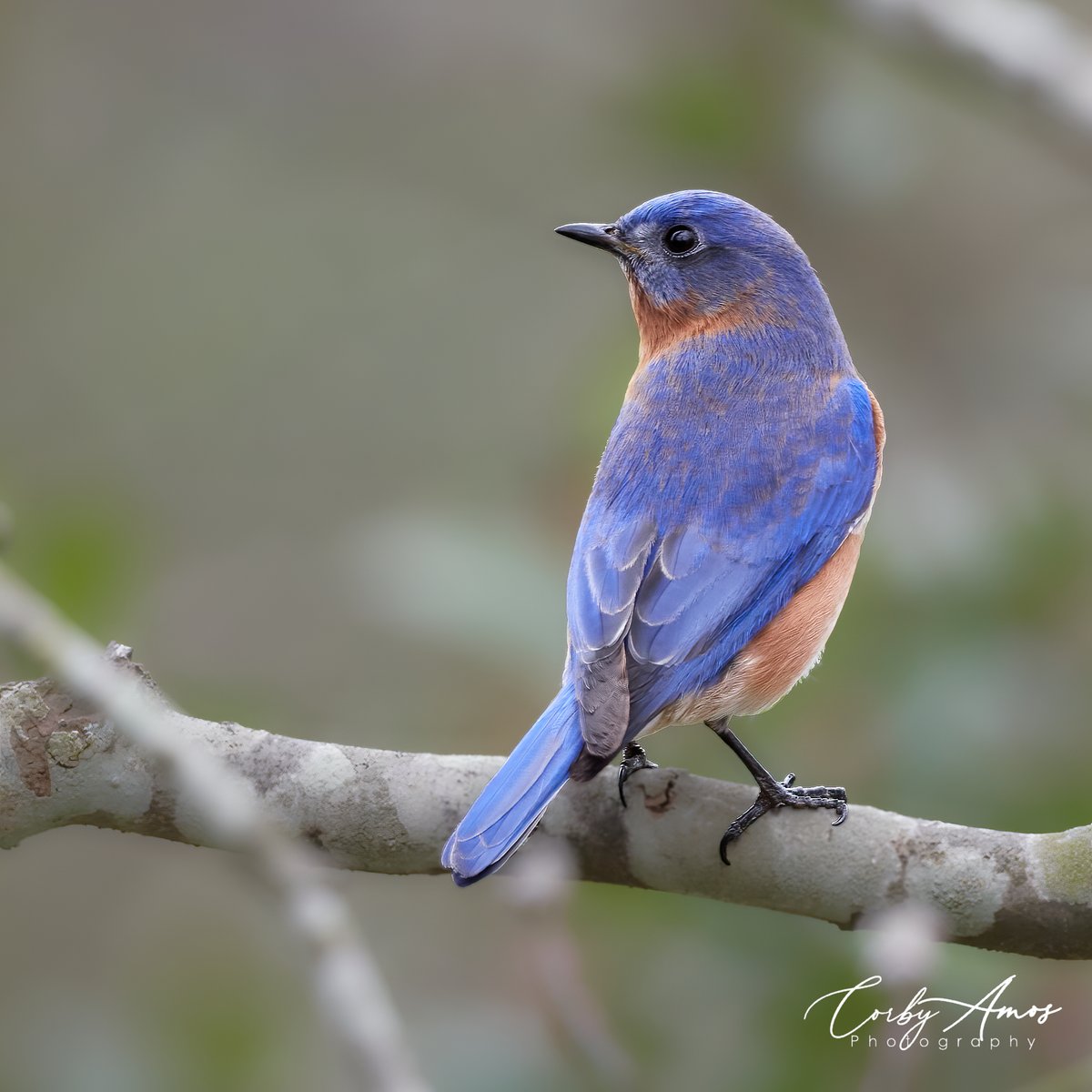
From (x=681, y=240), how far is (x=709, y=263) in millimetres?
115

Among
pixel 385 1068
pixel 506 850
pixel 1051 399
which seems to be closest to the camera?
pixel 385 1068

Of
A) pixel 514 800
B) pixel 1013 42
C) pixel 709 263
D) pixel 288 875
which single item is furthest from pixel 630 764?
pixel 1013 42

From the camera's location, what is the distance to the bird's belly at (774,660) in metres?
3.75

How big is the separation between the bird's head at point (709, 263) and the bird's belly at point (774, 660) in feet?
3.17

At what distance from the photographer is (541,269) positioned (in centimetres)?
830

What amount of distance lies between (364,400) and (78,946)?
3.12m

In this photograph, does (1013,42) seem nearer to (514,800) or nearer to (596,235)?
(596,235)

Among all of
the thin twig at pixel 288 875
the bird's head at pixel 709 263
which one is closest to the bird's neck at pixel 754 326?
the bird's head at pixel 709 263

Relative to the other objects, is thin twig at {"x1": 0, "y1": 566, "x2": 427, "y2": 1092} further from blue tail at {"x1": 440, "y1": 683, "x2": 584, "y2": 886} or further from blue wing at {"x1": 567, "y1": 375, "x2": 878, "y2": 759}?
blue wing at {"x1": 567, "y1": 375, "x2": 878, "y2": 759}

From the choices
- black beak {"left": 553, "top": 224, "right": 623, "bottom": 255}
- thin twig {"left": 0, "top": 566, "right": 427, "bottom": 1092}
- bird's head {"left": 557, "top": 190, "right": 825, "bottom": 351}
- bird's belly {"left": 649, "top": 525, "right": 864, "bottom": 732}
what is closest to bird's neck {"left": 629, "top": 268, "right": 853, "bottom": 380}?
bird's head {"left": 557, "top": 190, "right": 825, "bottom": 351}

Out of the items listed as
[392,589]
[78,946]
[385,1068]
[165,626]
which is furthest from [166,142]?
[385,1068]

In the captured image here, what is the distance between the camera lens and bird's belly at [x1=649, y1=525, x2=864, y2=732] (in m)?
3.75

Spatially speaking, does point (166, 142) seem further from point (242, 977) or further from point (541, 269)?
point (242, 977)

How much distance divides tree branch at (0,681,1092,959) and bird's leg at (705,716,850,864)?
30mm
